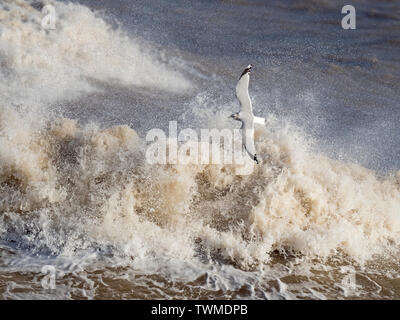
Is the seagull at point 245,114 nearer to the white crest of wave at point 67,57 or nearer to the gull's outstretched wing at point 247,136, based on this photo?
the gull's outstretched wing at point 247,136

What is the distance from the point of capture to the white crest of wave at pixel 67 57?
7.27 m

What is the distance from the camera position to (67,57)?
8195 mm

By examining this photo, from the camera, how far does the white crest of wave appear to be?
727 centimetres

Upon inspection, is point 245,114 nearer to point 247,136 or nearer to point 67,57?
point 247,136

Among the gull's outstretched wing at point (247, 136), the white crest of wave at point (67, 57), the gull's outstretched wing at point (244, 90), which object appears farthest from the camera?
the white crest of wave at point (67, 57)

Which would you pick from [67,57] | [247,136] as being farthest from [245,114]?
[67,57]

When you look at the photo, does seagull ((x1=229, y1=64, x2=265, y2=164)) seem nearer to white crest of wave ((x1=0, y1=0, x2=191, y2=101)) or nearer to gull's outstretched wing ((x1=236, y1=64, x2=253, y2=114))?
gull's outstretched wing ((x1=236, y1=64, x2=253, y2=114))

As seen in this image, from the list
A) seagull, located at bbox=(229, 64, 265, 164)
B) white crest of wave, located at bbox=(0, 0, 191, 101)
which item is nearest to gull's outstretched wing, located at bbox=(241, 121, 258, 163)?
seagull, located at bbox=(229, 64, 265, 164)

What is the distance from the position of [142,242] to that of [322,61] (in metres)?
5.90

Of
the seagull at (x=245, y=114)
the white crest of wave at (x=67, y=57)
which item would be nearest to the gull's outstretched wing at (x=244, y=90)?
the seagull at (x=245, y=114)

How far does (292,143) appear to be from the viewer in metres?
5.29

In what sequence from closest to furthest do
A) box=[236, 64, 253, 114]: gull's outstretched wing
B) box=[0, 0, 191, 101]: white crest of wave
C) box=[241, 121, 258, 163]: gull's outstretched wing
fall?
1. box=[236, 64, 253, 114]: gull's outstretched wing
2. box=[241, 121, 258, 163]: gull's outstretched wing
3. box=[0, 0, 191, 101]: white crest of wave
